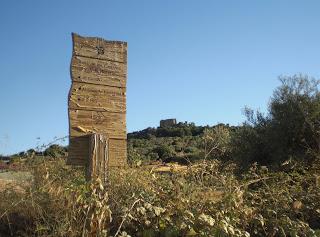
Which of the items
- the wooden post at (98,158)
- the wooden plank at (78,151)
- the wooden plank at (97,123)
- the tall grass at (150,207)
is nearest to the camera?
the tall grass at (150,207)

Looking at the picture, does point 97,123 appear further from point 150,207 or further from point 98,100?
point 150,207

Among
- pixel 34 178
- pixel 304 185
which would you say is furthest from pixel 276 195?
pixel 34 178

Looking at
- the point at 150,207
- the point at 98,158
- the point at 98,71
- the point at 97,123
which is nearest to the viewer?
the point at 150,207

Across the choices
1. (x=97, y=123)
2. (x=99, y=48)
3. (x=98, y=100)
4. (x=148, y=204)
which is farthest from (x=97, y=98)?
(x=148, y=204)

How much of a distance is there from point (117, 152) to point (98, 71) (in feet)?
3.57

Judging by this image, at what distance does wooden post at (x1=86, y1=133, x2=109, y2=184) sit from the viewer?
600 centimetres

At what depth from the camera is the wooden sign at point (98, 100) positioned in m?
6.16

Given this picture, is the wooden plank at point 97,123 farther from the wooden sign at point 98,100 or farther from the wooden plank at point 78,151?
the wooden plank at point 78,151

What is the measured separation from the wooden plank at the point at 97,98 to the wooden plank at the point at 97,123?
0.07m

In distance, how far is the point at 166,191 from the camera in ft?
20.4

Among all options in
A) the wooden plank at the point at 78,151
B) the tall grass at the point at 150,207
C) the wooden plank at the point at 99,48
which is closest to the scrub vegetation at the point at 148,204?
the tall grass at the point at 150,207

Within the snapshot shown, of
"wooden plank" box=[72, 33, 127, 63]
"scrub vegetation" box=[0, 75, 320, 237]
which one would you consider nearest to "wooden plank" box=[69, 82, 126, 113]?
"wooden plank" box=[72, 33, 127, 63]

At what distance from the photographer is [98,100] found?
653cm

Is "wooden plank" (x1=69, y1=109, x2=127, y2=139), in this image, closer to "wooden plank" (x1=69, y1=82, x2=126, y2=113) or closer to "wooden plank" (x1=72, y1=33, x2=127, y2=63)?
"wooden plank" (x1=69, y1=82, x2=126, y2=113)
